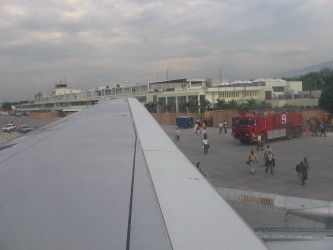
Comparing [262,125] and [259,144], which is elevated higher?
[262,125]

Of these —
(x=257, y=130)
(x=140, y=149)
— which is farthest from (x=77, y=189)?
(x=257, y=130)

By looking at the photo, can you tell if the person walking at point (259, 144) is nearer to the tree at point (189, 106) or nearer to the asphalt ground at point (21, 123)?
the asphalt ground at point (21, 123)

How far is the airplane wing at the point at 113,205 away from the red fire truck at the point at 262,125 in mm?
20419

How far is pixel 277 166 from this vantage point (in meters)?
17.2

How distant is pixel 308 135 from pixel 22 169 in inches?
1070

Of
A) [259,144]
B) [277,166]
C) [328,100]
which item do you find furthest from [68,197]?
[328,100]

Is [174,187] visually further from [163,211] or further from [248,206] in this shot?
[248,206]

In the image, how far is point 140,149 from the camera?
3793 millimetres

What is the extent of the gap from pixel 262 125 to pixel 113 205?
22562 millimetres

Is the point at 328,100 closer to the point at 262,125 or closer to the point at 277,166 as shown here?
the point at 262,125

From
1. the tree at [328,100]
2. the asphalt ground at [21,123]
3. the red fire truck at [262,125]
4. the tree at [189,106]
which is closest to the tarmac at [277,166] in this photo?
the red fire truck at [262,125]

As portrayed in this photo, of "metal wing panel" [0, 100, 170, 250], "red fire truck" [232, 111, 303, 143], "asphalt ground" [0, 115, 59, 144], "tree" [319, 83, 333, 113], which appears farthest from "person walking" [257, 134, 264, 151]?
"metal wing panel" [0, 100, 170, 250]

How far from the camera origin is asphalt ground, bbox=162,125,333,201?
43.4ft

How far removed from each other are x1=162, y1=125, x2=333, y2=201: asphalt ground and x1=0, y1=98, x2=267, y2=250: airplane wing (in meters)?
4.99
